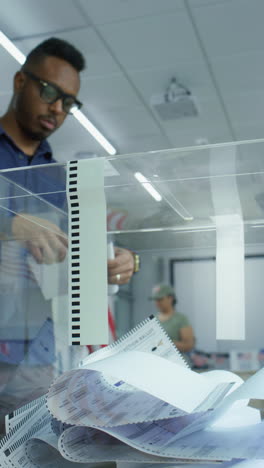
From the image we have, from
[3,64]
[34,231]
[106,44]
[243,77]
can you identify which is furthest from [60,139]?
[34,231]

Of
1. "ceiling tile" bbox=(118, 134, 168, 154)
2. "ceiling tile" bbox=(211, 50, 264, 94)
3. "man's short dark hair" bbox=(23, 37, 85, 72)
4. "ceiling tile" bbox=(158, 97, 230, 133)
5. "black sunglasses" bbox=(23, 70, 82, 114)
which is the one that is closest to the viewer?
"black sunglasses" bbox=(23, 70, 82, 114)

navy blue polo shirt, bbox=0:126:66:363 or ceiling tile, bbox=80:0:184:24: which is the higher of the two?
ceiling tile, bbox=80:0:184:24

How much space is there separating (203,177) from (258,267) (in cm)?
7

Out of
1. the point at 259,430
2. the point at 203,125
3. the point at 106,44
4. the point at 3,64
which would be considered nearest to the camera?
the point at 259,430

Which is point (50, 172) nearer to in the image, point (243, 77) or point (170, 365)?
point (170, 365)

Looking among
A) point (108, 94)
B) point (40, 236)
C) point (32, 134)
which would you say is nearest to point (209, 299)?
point (40, 236)

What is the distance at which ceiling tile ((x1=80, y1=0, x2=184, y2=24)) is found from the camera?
8.75ft

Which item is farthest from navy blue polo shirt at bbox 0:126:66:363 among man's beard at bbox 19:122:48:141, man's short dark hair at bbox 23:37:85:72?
man's short dark hair at bbox 23:37:85:72

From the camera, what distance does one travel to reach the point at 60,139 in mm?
4055

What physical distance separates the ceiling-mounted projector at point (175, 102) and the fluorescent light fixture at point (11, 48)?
888 mm

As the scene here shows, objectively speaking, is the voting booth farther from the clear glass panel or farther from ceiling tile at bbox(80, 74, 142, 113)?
ceiling tile at bbox(80, 74, 142, 113)

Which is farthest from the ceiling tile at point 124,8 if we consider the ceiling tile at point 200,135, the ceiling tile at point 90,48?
the ceiling tile at point 200,135

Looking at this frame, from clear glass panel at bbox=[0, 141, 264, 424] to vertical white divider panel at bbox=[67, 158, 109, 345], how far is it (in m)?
0.01

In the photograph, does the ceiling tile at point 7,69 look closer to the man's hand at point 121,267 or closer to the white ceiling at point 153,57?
the white ceiling at point 153,57
